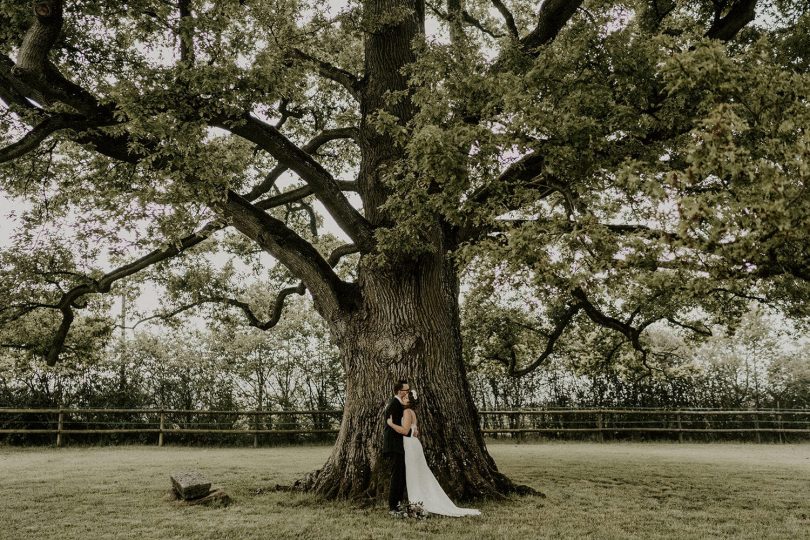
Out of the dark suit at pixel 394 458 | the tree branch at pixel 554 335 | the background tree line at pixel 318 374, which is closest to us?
the dark suit at pixel 394 458

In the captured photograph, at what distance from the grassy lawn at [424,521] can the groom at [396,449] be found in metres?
0.33

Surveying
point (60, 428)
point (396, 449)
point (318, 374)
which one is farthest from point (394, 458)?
point (318, 374)

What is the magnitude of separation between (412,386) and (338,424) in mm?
11271

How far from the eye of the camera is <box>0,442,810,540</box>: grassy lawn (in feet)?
19.0

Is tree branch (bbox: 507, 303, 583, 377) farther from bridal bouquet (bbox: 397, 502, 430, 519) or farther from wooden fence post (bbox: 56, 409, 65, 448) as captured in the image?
wooden fence post (bbox: 56, 409, 65, 448)

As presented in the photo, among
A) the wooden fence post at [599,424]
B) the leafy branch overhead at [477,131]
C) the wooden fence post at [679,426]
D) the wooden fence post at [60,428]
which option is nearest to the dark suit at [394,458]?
the leafy branch overhead at [477,131]

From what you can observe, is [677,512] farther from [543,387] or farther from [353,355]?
[543,387]

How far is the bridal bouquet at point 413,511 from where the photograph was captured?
6.35 m

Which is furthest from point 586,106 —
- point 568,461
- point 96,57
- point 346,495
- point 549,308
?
point 549,308

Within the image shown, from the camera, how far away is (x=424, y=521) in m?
6.19

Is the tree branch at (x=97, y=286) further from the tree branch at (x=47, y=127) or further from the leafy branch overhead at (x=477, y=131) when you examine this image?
the tree branch at (x=47, y=127)

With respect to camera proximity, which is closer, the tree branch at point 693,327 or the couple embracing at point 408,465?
the couple embracing at point 408,465

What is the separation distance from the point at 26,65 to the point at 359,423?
5.68m

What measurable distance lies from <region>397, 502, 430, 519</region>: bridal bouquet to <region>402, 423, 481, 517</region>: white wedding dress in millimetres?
69
